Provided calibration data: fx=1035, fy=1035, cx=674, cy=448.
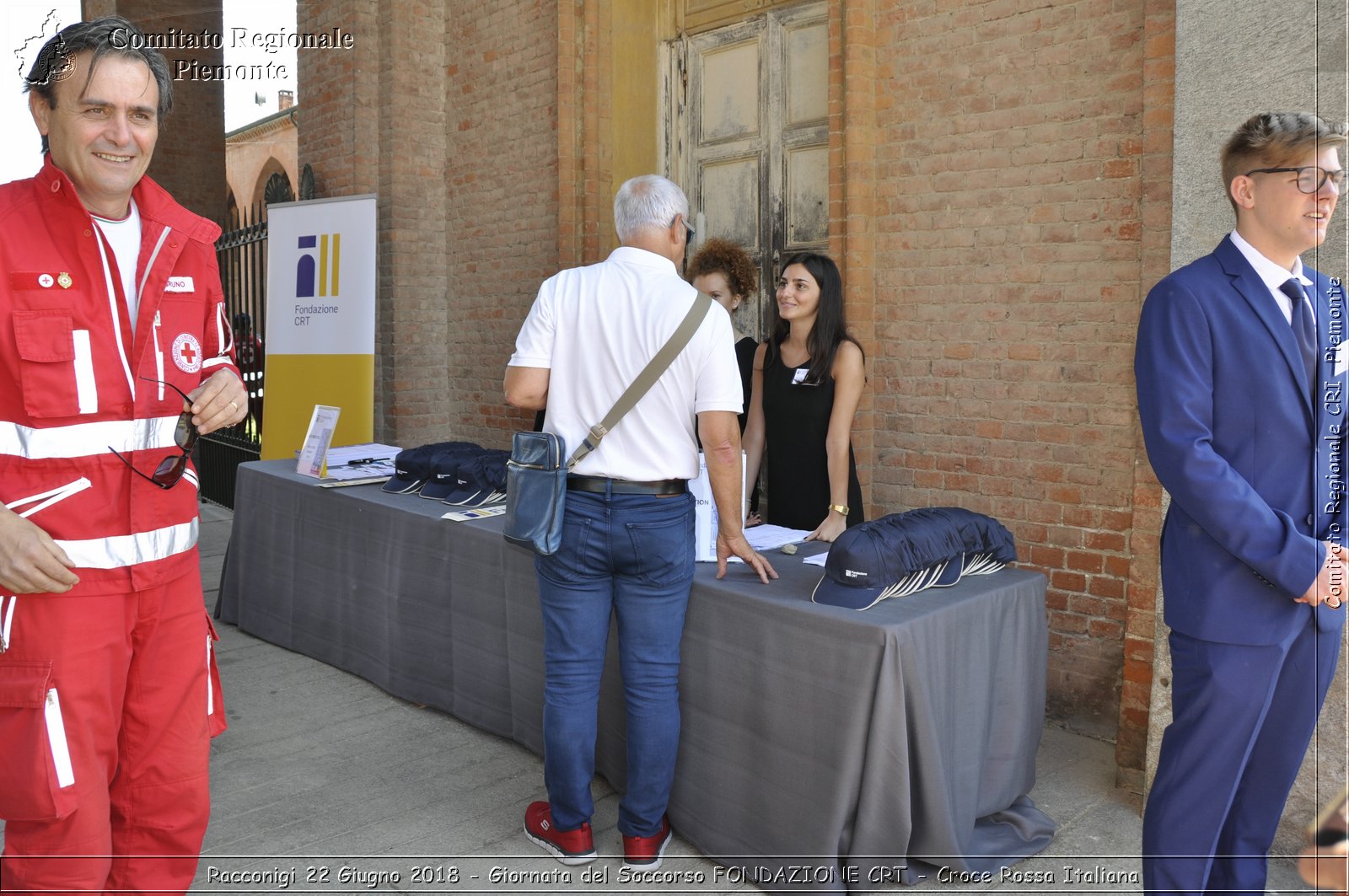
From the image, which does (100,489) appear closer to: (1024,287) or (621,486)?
(621,486)

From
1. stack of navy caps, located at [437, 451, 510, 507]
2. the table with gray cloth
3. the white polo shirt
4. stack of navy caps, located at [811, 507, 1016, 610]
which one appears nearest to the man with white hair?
the white polo shirt

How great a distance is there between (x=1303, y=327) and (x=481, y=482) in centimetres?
306

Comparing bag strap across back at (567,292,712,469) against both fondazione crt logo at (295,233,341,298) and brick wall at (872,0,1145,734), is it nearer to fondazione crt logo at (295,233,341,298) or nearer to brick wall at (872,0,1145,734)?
brick wall at (872,0,1145,734)

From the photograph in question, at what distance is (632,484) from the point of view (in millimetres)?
2900

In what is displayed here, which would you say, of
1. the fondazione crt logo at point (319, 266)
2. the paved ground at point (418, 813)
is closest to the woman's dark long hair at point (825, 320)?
the paved ground at point (418, 813)

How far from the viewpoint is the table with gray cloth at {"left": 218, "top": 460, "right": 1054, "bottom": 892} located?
8.77 feet

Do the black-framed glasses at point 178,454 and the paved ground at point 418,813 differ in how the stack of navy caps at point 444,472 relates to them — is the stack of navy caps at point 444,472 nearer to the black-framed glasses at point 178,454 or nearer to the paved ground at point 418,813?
the paved ground at point 418,813

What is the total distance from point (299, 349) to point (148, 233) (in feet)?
15.8

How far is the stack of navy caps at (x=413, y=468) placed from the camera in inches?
181

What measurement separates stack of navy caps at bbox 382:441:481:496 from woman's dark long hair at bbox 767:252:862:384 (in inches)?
64.3

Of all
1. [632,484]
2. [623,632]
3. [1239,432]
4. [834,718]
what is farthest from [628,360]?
[1239,432]

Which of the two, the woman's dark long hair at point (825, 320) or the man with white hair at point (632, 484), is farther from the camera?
the woman's dark long hair at point (825, 320)

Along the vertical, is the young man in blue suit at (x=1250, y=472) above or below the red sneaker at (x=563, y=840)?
above

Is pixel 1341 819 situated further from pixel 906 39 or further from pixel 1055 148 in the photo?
pixel 906 39
